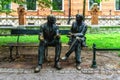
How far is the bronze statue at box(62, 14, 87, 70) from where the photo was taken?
35.1ft

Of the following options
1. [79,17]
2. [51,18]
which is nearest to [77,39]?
[79,17]

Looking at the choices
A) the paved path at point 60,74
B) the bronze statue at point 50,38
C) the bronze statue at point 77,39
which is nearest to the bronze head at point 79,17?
the bronze statue at point 77,39

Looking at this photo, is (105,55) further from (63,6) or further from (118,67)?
(63,6)

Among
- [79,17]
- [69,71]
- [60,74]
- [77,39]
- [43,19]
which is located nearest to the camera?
[60,74]

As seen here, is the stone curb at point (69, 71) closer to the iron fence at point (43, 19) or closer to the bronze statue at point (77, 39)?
the bronze statue at point (77, 39)

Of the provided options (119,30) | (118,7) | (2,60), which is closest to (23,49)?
(2,60)

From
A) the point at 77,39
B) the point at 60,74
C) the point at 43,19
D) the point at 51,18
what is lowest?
the point at 60,74

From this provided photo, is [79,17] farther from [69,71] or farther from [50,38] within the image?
[69,71]

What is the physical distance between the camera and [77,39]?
35.1ft

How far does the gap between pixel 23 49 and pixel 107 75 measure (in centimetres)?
552

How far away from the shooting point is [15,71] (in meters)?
9.99

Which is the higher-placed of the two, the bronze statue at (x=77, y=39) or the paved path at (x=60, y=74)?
the bronze statue at (x=77, y=39)

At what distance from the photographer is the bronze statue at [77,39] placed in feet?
35.1

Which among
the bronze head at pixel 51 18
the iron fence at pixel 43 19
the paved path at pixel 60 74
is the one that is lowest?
the paved path at pixel 60 74
